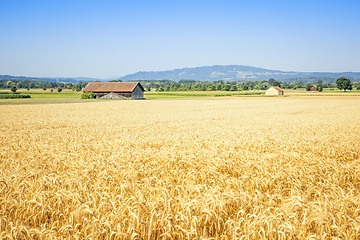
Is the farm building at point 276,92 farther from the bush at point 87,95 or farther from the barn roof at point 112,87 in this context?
the bush at point 87,95

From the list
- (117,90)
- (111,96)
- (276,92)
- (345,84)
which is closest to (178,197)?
(111,96)

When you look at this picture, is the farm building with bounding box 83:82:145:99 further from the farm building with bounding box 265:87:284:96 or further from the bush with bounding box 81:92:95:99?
the farm building with bounding box 265:87:284:96

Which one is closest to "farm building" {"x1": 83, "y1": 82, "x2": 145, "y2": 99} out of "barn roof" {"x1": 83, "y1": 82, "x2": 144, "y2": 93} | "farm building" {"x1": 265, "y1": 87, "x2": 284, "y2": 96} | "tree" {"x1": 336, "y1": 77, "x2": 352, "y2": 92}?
"barn roof" {"x1": 83, "y1": 82, "x2": 144, "y2": 93}

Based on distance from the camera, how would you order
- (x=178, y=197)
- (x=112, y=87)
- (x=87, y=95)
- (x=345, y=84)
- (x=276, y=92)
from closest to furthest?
(x=178, y=197) < (x=87, y=95) < (x=112, y=87) < (x=276, y=92) < (x=345, y=84)

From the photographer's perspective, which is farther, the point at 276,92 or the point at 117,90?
the point at 276,92

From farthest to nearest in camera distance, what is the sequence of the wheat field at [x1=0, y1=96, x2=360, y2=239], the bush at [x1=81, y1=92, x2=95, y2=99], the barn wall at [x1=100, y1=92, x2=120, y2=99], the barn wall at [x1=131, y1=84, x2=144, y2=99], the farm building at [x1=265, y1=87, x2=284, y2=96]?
the farm building at [x1=265, y1=87, x2=284, y2=96] → the barn wall at [x1=131, y1=84, x2=144, y2=99] → the barn wall at [x1=100, y1=92, x2=120, y2=99] → the bush at [x1=81, y1=92, x2=95, y2=99] → the wheat field at [x1=0, y1=96, x2=360, y2=239]

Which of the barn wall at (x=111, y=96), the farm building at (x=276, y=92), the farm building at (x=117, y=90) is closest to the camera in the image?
the barn wall at (x=111, y=96)

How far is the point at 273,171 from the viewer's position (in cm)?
821

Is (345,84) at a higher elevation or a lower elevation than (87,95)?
higher

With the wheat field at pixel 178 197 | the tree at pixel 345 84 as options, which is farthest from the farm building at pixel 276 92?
the wheat field at pixel 178 197

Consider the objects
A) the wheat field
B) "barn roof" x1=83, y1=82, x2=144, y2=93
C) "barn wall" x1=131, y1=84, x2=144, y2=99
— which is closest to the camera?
the wheat field

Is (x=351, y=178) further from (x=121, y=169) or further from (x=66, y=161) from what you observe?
(x=66, y=161)

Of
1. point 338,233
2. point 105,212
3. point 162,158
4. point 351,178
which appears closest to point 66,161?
point 162,158

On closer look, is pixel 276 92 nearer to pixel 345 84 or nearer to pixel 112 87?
pixel 345 84
